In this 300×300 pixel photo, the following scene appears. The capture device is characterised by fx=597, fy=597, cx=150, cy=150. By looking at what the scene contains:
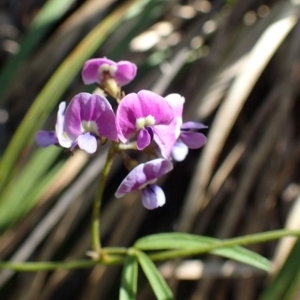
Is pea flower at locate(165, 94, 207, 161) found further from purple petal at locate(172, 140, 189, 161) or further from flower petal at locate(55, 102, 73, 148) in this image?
flower petal at locate(55, 102, 73, 148)

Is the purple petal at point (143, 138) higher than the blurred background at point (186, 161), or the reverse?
the purple petal at point (143, 138)

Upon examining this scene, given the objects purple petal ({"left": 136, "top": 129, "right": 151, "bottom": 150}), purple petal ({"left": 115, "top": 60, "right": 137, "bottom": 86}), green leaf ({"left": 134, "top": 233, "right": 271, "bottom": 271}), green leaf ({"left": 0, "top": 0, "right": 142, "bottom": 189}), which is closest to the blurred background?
green leaf ({"left": 0, "top": 0, "right": 142, "bottom": 189})

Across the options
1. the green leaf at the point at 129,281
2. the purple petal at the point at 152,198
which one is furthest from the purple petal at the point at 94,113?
the green leaf at the point at 129,281

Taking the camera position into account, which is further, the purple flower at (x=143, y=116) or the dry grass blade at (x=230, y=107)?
the dry grass blade at (x=230, y=107)

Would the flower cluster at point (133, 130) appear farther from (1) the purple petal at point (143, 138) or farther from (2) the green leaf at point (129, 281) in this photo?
(2) the green leaf at point (129, 281)

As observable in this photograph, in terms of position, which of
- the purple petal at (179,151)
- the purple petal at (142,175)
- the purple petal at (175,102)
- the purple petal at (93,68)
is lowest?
the purple petal at (179,151)

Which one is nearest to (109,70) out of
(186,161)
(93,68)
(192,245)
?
(93,68)

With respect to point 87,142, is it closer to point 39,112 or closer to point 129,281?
point 129,281
